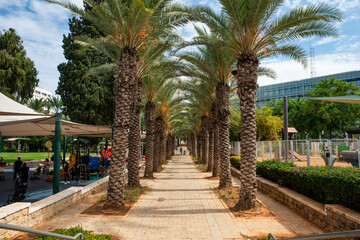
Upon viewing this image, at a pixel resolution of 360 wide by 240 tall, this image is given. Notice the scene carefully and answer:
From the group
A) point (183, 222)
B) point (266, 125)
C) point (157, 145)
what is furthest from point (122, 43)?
point (266, 125)

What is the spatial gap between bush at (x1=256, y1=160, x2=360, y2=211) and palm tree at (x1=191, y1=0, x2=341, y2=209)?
1.75 m

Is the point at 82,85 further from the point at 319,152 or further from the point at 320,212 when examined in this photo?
the point at 320,212

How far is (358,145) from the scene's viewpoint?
9547 millimetres

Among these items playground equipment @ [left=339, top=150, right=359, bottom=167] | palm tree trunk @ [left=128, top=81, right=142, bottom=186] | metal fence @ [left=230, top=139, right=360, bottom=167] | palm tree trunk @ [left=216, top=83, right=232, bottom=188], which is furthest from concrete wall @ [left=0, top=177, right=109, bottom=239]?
playground equipment @ [left=339, top=150, right=359, bottom=167]

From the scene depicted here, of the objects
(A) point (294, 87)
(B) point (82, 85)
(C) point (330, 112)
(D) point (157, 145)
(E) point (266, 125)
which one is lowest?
(D) point (157, 145)

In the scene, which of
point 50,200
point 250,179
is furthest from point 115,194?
point 250,179

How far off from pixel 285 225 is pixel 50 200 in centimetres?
703

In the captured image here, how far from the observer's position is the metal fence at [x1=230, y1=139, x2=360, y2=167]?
10.7 m

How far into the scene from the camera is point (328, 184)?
724 centimetres

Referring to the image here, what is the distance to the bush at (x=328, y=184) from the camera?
629 cm

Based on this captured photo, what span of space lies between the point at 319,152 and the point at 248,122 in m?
5.72

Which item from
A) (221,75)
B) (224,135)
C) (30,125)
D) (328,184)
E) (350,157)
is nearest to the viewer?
(328,184)

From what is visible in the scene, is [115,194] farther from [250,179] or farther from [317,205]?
[317,205]

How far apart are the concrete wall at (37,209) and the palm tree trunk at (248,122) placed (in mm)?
6060
